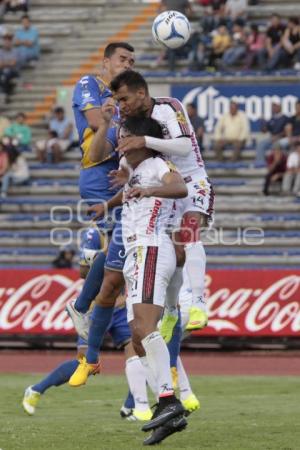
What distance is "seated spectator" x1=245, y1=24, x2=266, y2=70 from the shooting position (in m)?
26.8

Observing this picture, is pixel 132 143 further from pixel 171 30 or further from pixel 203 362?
pixel 203 362

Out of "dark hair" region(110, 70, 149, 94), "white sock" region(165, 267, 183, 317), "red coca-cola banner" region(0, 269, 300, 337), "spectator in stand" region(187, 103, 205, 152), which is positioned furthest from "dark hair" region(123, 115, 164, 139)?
"spectator in stand" region(187, 103, 205, 152)

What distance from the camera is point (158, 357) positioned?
9.33 m

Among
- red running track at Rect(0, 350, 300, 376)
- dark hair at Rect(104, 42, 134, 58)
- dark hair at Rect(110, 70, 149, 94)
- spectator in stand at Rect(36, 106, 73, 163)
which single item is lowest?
red running track at Rect(0, 350, 300, 376)

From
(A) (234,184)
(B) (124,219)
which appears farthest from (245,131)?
(B) (124,219)

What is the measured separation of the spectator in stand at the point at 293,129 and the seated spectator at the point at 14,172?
5.52 m

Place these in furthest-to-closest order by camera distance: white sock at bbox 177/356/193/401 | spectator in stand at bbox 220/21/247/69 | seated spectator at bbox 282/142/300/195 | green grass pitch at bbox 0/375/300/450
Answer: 1. spectator in stand at bbox 220/21/247/69
2. seated spectator at bbox 282/142/300/195
3. white sock at bbox 177/356/193/401
4. green grass pitch at bbox 0/375/300/450

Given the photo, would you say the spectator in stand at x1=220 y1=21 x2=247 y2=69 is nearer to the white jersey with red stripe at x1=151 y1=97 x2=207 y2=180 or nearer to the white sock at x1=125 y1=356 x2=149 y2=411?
the white sock at x1=125 y1=356 x2=149 y2=411

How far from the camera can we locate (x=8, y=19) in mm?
32344

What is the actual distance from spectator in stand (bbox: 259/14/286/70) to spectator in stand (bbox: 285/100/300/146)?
1683 mm

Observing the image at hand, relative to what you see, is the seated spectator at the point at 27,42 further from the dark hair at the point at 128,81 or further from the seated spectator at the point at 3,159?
the dark hair at the point at 128,81

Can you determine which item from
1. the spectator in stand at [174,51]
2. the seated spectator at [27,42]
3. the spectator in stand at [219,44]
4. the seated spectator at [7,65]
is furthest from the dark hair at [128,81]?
the seated spectator at [27,42]

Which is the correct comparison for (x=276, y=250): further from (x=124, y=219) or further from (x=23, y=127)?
(x=124, y=219)

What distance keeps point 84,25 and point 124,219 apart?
22.6 meters
